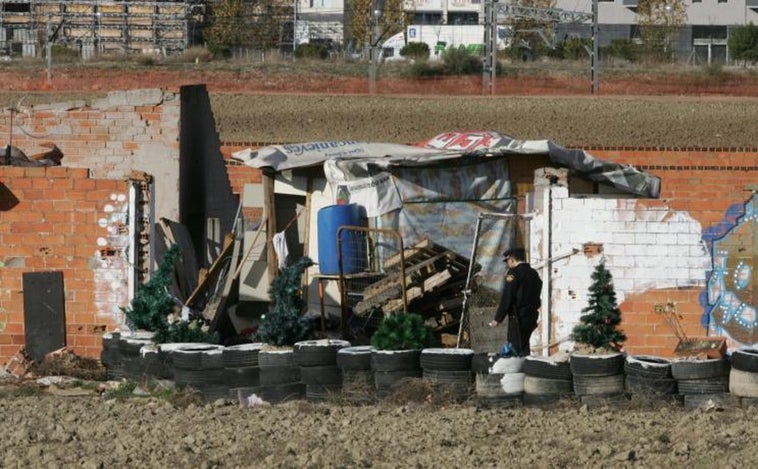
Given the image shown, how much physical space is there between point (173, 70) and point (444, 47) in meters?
18.9

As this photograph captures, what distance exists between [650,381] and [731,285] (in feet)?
11.6

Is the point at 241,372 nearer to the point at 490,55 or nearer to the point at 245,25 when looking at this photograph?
the point at 490,55

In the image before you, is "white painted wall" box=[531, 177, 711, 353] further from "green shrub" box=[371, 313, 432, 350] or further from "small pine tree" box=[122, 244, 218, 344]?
"small pine tree" box=[122, 244, 218, 344]

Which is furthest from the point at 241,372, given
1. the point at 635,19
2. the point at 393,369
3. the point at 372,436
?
the point at 635,19

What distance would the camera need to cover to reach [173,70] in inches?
2235

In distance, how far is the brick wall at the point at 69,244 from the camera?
621 inches

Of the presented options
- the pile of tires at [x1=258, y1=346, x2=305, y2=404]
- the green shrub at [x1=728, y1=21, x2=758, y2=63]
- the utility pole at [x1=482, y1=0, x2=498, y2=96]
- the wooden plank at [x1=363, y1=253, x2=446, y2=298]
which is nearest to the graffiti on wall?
the wooden plank at [x1=363, y1=253, x2=446, y2=298]

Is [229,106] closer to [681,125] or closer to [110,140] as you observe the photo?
[681,125]

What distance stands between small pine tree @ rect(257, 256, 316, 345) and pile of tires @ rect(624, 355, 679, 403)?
299 centimetres

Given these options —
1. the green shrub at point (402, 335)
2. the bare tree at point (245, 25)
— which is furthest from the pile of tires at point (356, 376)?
the bare tree at point (245, 25)

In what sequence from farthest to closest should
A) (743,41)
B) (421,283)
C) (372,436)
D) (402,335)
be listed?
(743,41) < (421,283) < (402,335) < (372,436)

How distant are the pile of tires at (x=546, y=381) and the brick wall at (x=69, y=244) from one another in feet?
16.8

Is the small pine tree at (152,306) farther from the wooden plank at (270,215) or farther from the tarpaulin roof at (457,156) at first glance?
the tarpaulin roof at (457,156)

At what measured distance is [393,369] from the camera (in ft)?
42.1
